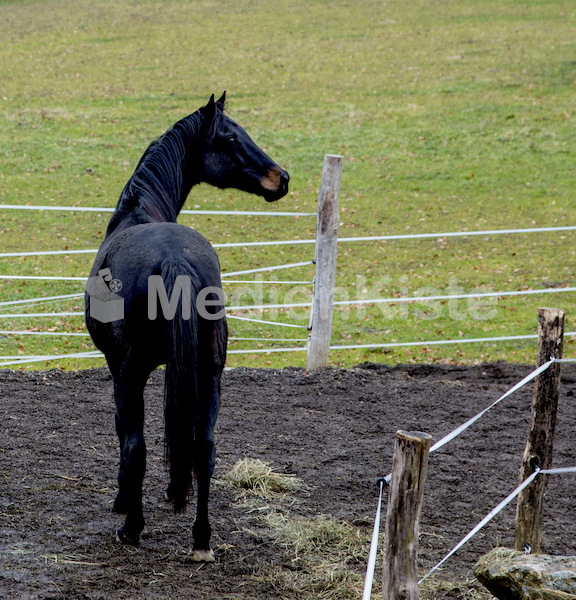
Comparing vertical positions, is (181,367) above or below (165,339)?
below

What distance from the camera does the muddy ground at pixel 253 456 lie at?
Answer: 3.49m

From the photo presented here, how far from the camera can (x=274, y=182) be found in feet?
15.0

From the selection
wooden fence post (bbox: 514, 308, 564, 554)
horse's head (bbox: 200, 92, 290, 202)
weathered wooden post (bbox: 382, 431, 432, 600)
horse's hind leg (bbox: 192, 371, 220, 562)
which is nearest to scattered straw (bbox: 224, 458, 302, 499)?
horse's hind leg (bbox: 192, 371, 220, 562)

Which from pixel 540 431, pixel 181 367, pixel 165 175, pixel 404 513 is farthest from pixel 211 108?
pixel 404 513

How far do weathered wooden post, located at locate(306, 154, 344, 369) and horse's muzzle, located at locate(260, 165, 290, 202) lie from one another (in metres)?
2.01

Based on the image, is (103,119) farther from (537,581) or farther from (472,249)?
(537,581)

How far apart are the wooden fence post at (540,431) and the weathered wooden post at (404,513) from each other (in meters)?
1.23

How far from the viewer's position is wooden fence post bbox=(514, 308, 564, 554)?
353 cm

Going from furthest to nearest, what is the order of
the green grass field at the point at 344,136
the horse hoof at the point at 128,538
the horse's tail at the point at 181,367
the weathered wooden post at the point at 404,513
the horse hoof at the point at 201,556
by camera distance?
the green grass field at the point at 344,136 → the horse hoof at the point at 128,538 → the horse hoof at the point at 201,556 → the horse's tail at the point at 181,367 → the weathered wooden post at the point at 404,513

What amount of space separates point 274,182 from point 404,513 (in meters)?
2.54

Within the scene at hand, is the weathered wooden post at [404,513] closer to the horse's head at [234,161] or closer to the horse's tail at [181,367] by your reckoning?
the horse's tail at [181,367]

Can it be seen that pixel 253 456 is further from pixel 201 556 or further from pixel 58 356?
pixel 58 356

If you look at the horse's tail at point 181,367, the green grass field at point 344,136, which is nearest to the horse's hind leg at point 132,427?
the horse's tail at point 181,367

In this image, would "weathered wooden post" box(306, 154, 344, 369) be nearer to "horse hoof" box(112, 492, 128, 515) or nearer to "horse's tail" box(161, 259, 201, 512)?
"horse hoof" box(112, 492, 128, 515)
